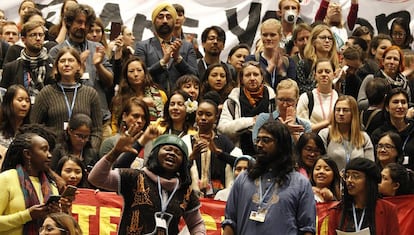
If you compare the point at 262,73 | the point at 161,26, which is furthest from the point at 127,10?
the point at 262,73

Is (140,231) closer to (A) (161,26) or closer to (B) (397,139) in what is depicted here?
(B) (397,139)

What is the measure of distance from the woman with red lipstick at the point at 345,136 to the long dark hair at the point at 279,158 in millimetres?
2525

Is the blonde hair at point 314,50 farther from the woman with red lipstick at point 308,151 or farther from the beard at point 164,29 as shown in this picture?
the woman with red lipstick at point 308,151

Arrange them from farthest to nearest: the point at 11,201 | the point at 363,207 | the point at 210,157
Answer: the point at 210,157 < the point at 363,207 < the point at 11,201

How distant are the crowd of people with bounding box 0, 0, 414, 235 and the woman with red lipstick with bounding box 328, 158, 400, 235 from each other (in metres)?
0.01

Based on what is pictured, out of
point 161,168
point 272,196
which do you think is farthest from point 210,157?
point 272,196

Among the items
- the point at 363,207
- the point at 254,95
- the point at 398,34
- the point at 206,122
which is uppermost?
the point at 398,34

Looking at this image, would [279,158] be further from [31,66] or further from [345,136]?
[31,66]

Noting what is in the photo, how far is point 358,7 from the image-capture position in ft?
57.9

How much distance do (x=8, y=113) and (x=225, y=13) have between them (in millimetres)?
4874

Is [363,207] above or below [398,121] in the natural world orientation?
below

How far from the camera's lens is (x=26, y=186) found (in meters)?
10.6

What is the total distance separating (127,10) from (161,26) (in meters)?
2.14

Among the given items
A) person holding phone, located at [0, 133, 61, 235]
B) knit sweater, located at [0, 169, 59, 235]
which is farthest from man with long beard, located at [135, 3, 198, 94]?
knit sweater, located at [0, 169, 59, 235]
